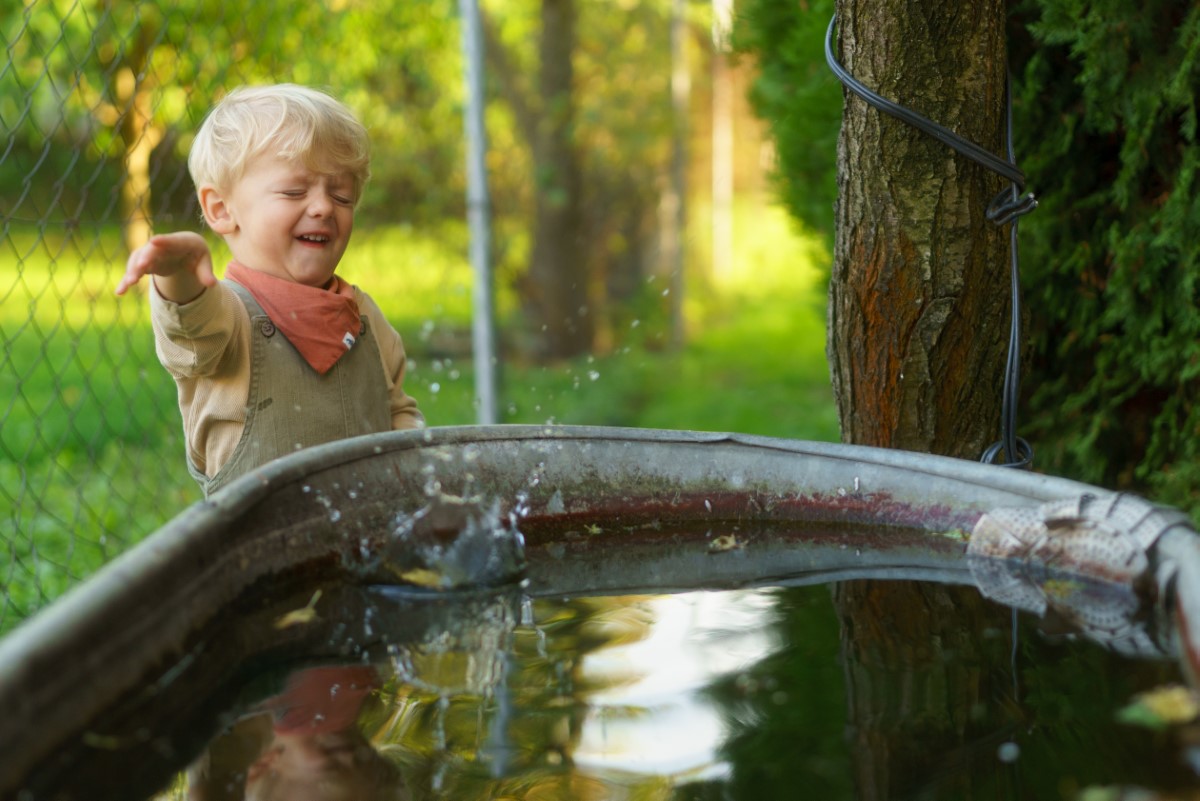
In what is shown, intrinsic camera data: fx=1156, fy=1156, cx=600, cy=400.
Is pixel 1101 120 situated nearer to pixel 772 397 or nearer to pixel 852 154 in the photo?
pixel 852 154

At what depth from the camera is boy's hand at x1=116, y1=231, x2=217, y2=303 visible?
5.32 ft

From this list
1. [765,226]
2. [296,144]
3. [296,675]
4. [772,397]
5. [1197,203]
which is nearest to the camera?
[296,675]

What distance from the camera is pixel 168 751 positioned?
1136 mm

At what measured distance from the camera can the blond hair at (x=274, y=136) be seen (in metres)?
2.08

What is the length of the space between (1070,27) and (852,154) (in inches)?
30.5

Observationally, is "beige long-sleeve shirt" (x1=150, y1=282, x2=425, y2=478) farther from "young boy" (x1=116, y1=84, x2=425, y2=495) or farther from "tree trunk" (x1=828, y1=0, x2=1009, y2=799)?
"tree trunk" (x1=828, y1=0, x2=1009, y2=799)

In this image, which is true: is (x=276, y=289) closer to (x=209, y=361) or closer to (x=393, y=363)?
(x=209, y=361)

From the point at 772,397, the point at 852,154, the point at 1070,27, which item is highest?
the point at 1070,27

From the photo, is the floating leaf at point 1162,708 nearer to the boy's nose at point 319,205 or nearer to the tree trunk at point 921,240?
the tree trunk at point 921,240

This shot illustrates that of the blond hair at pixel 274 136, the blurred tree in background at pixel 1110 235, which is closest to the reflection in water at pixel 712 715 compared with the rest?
the blond hair at pixel 274 136

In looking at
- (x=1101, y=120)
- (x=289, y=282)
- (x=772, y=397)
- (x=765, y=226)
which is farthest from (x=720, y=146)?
(x=289, y=282)

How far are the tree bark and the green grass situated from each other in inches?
76.3

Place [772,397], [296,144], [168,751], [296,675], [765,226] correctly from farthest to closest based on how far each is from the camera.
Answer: [765,226], [772,397], [296,144], [296,675], [168,751]

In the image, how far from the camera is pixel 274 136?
209cm
